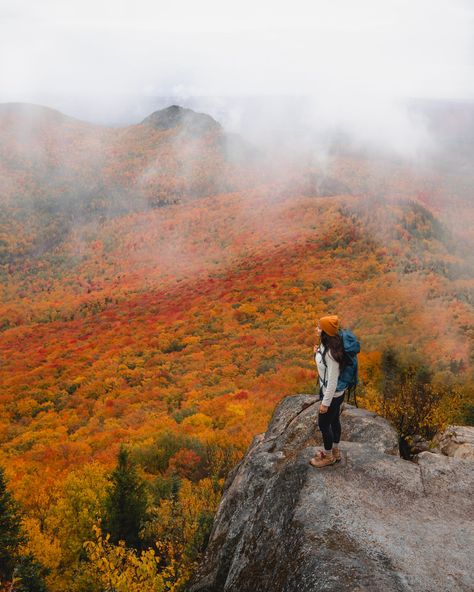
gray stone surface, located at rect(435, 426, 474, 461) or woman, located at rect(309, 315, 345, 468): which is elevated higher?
woman, located at rect(309, 315, 345, 468)

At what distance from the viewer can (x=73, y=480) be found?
27781 mm

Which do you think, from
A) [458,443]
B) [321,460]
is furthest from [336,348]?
[458,443]

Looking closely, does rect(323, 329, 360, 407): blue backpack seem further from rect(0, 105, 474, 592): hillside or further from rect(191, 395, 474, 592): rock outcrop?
rect(0, 105, 474, 592): hillside

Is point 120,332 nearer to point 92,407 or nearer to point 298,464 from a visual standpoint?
point 92,407

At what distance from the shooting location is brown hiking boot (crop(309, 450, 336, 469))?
8.57m

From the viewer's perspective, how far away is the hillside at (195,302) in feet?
121

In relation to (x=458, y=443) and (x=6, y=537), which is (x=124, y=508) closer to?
(x=6, y=537)

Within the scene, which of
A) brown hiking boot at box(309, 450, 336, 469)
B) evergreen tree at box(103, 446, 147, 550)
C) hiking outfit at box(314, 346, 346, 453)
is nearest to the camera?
hiking outfit at box(314, 346, 346, 453)

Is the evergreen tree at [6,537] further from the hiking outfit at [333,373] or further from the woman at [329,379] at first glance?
the hiking outfit at [333,373]

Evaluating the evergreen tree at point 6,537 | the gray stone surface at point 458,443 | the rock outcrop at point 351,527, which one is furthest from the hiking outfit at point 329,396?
the evergreen tree at point 6,537

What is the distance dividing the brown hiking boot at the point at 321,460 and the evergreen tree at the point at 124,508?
49.4 feet

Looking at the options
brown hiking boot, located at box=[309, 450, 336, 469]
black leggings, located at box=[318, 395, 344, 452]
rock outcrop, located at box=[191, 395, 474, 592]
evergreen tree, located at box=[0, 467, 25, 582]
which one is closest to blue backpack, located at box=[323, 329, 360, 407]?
black leggings, located at box=[318, 395, 344, 452]

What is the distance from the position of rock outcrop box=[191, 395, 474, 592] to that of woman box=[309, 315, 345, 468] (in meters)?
0.38

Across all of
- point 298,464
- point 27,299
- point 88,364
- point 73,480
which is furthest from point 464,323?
point 27,299
